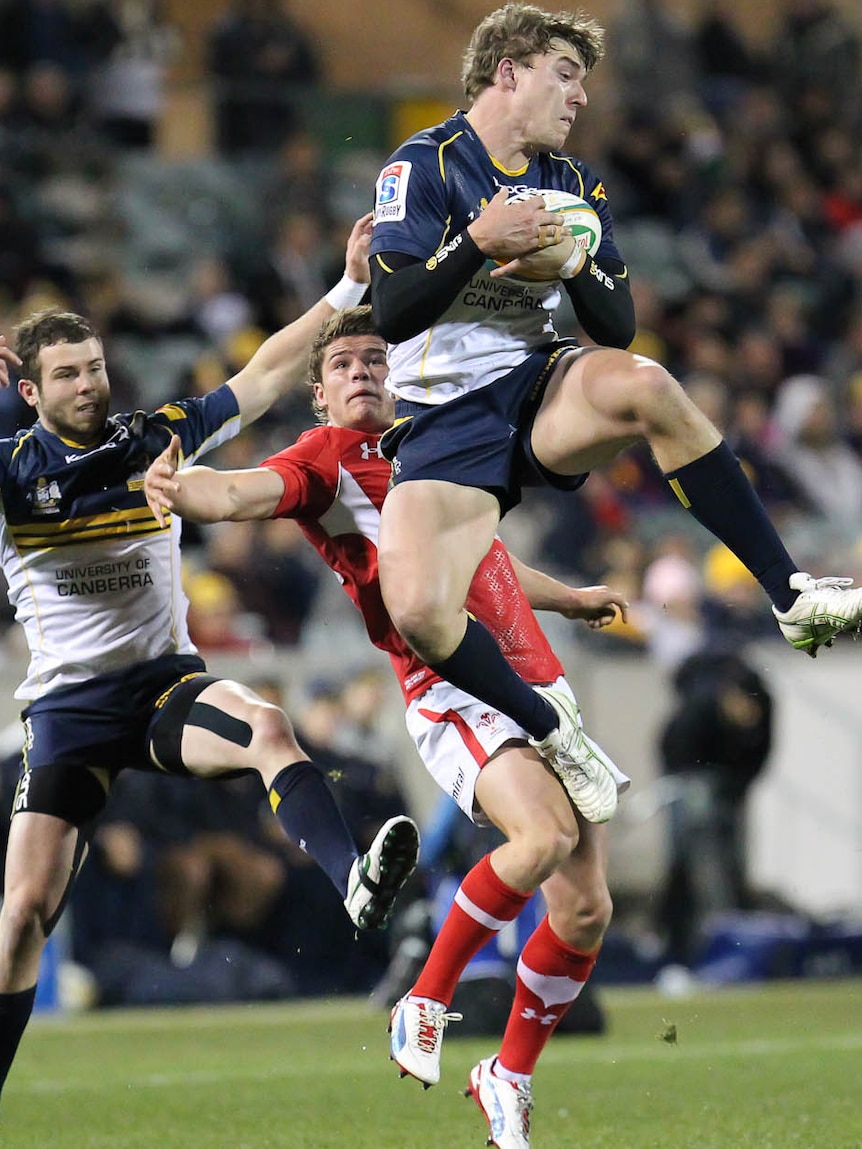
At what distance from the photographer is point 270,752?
613 centimetres

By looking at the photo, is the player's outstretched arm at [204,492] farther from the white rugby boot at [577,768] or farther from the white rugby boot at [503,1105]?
the white rugby boot at [503,1105]

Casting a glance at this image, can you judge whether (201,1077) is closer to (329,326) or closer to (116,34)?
(329,326)

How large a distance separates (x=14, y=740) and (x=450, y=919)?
227 inches

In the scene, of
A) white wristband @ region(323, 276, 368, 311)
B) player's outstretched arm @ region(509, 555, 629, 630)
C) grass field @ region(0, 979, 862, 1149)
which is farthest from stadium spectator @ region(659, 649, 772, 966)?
white wristband @ region(323, 276, 368, 311)

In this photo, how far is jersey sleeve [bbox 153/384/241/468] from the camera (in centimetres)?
680

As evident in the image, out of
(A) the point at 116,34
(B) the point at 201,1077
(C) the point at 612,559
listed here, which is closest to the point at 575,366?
(B) the point at 201,1077

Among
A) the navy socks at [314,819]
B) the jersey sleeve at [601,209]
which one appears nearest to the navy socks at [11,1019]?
the navy socks at [314,819]

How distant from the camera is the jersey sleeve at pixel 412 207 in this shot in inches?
228

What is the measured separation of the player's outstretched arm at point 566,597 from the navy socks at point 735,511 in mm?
977

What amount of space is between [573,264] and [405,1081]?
4226mm

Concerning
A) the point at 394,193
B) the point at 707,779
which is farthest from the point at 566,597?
the point at 707,779

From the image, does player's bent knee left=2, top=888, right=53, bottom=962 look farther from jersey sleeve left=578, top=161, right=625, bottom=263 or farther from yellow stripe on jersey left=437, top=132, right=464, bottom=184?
jersey sleeve left=578, top=161, right=625, bottom=263

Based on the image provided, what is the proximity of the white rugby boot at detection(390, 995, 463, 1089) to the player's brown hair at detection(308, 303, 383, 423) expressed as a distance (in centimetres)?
210

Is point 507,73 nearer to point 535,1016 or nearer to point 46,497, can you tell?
point 46,497
